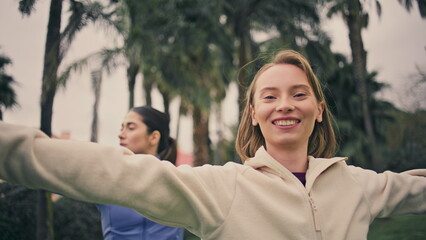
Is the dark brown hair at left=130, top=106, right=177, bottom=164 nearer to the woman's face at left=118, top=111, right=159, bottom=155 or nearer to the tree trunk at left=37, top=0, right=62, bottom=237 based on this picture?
the woman's face at left=118, top=111, right=159, bottom=155

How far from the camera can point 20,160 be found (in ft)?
2.77

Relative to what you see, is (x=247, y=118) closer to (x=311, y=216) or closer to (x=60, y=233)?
(x=311, y=216)

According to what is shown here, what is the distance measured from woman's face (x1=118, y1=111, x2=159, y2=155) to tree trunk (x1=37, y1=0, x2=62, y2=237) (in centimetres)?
308

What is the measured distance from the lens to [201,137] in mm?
14227

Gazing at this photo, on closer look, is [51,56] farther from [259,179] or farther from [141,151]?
[259,179]

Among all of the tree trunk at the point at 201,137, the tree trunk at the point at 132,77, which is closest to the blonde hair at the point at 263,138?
the tree trunk at the point at 132,77

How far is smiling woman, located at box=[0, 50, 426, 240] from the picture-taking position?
890 millimetres

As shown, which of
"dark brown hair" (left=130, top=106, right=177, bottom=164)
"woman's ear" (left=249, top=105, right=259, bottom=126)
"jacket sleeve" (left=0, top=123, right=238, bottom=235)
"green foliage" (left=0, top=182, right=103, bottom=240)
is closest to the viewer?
"jacket sleeve" (left=0, top=123, right=238, bottom=235)

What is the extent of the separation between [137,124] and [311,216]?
196cm

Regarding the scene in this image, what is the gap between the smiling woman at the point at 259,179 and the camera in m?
0.89

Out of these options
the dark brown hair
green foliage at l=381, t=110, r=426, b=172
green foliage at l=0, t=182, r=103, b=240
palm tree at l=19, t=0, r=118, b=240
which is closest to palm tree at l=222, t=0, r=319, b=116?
green foliage at l=381, t=110, r=426, b=172

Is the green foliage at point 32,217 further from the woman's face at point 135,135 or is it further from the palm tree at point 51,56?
the woman's face at point 135,135

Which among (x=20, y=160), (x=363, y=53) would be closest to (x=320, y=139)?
(x=20, y=160)

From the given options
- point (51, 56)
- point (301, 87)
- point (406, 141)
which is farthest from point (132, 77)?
point (406, 141)
